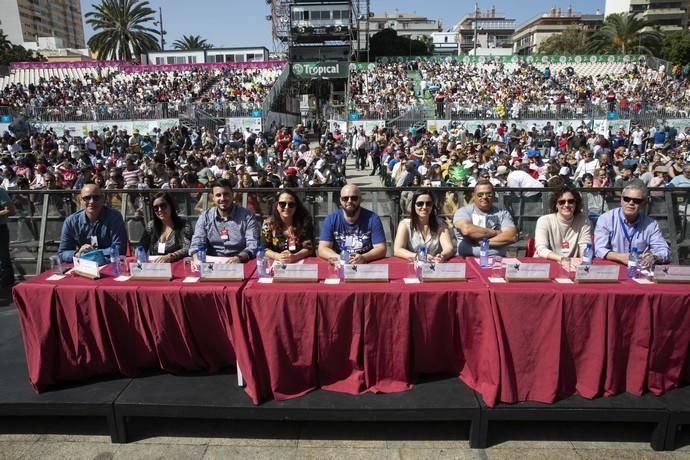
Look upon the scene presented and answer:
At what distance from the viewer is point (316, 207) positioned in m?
6.53

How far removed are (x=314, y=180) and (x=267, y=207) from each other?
5.04m

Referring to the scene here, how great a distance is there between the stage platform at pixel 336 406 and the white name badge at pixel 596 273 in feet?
2.73

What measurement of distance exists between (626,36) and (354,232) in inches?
2381

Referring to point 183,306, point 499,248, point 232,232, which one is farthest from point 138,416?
point 499,248

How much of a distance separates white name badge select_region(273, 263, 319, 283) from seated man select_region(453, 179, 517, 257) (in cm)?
182

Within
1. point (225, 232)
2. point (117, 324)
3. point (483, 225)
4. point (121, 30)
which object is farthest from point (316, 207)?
point (121, 30)

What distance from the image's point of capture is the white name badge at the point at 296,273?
3.51m

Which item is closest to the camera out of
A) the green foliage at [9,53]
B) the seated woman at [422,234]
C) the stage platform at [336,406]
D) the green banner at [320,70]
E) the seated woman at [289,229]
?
the stage platform at [336,406]

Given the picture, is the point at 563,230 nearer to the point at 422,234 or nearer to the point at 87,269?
the point at 422,234

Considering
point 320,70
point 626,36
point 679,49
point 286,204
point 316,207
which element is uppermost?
point 626,36

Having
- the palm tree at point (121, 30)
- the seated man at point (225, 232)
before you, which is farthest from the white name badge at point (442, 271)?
the palm tree at point (121, 30)

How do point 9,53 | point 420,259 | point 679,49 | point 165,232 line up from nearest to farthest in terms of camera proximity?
point 420,259 → point 165,232 → point 679,49 → point 9,53

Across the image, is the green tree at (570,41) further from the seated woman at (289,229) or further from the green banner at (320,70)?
the seated woman at (289,229)

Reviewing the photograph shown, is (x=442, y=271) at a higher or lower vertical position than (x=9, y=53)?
lower
